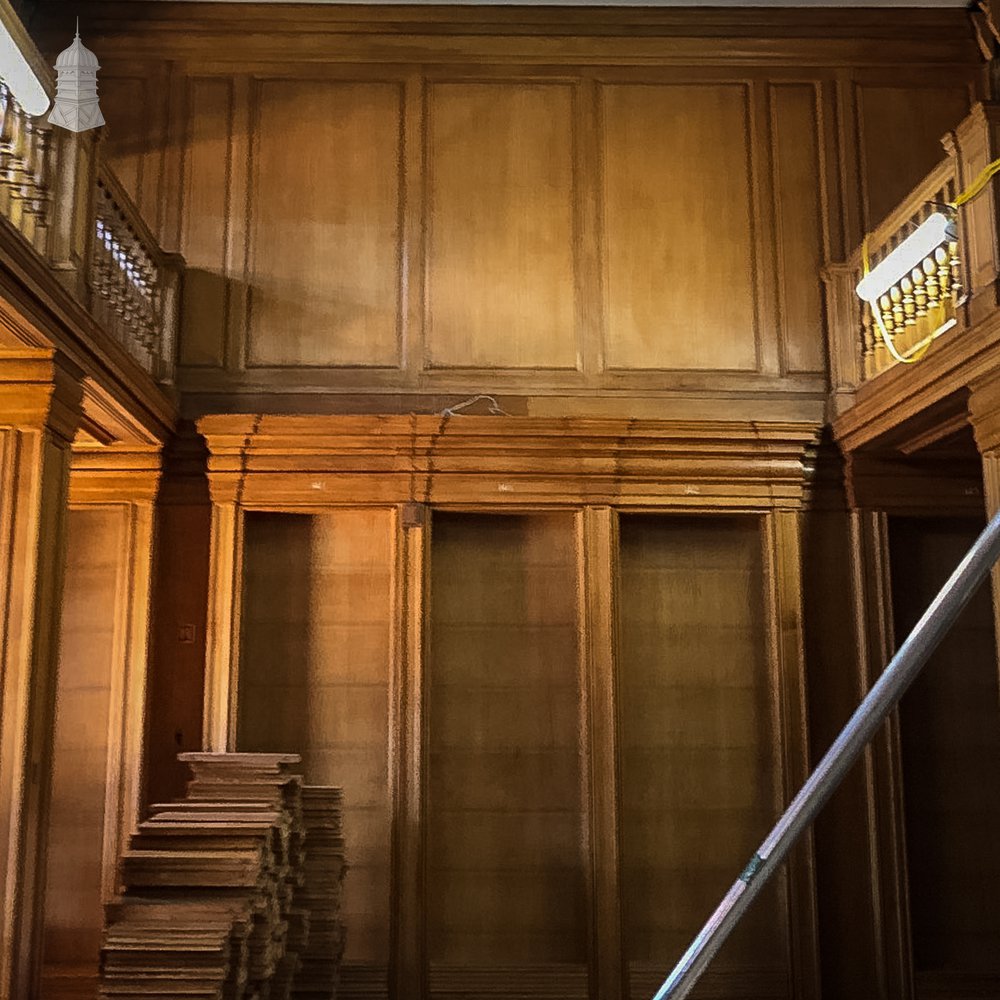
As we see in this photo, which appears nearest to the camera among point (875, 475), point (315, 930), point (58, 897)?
point (315, 930)

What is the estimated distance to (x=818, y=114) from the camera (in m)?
7.02

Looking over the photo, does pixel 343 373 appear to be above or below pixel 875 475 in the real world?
above

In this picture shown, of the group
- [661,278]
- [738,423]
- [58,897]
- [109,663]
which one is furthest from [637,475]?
[58,897]

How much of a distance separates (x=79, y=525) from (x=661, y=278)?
138 inches

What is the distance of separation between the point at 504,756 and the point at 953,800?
2.44m

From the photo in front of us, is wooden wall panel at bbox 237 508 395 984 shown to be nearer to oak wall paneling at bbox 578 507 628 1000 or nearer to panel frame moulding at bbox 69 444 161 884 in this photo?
panel frame moulding at bbox 69 444 161 884

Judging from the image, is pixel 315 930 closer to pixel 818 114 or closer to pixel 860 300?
pixel 860 300

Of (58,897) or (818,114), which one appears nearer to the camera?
(58,897)

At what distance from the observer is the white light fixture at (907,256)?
5168 millimetres

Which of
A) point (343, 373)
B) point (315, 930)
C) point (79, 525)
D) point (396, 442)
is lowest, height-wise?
point (315, 930)

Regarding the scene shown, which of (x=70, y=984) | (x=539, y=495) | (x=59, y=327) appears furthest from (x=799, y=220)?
(x=70, y=984)

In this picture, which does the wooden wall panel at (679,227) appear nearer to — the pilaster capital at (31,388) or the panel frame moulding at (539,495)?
the panel frame moulding at (539,495)

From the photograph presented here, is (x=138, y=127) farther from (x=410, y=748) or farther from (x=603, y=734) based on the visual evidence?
(x=603, y=734)

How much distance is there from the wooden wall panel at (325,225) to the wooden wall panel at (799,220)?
7.21 feet
